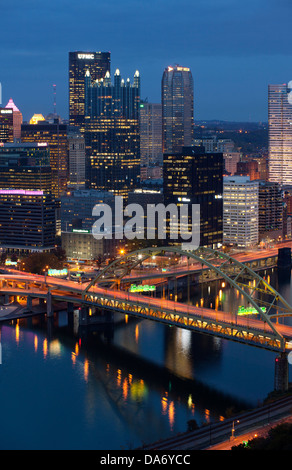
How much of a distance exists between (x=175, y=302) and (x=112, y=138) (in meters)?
62.0

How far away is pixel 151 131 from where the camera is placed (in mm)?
154000

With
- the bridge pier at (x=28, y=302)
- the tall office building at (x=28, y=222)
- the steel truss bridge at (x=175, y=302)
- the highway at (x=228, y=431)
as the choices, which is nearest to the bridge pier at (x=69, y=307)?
the steel truss bridge at (x=175, y=302)

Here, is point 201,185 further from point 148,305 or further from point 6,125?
point 6,125

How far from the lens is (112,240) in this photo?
73.7 metres

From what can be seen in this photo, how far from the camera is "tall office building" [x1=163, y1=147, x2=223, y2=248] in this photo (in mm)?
79188

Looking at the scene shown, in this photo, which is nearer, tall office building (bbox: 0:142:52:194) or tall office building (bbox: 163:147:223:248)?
tall office building (bbox: 163:147:223:248)

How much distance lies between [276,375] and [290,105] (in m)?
108

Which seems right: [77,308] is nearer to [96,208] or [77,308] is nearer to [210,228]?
[96,208]

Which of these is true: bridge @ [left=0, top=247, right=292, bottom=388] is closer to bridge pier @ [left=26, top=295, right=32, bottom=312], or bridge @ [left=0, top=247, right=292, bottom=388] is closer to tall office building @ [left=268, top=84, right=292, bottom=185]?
bridge pier @ [left=26, top=295, right=32, bottom=312]

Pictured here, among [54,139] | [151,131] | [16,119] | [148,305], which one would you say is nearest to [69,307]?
[148,305]

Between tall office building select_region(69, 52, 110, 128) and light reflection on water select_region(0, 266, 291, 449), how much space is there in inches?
3887

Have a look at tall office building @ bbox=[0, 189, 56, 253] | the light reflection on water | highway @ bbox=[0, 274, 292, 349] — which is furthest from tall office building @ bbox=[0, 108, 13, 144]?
the light reflection on water

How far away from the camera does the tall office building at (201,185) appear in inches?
3118
